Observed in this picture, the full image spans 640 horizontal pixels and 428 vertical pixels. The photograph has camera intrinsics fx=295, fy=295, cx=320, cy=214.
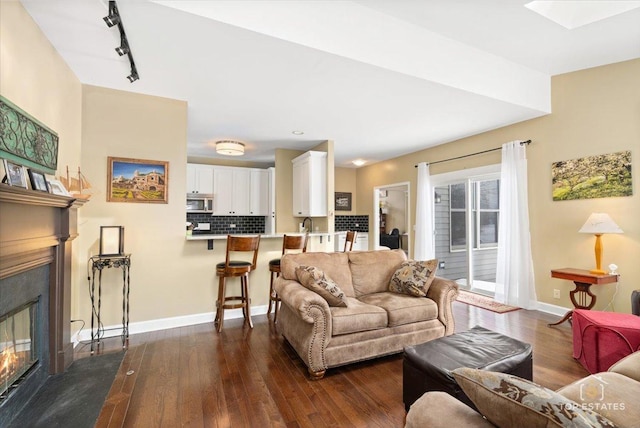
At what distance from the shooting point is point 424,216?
562 centimetres

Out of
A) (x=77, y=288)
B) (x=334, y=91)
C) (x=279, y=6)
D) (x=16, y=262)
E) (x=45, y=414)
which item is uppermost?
(x=279, y=6)

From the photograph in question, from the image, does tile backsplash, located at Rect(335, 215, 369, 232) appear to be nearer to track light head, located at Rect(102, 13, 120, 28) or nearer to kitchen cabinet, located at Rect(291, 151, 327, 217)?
kitchen cabinet, located at Rect(291, 151, 327, 217)

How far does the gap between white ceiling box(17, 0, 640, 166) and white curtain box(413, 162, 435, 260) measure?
1.50 meters

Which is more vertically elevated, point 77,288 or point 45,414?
point 77,288

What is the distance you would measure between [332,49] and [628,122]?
3.47m

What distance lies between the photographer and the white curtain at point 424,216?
18.4ft

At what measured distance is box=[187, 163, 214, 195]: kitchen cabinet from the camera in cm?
623

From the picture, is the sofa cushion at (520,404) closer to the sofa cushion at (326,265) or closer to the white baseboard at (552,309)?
the sofa cushion at (326,265)

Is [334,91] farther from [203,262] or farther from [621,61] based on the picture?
[621,61]

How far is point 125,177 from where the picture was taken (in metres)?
3.25

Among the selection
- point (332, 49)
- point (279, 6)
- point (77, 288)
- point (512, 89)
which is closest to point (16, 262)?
point (77, 288)

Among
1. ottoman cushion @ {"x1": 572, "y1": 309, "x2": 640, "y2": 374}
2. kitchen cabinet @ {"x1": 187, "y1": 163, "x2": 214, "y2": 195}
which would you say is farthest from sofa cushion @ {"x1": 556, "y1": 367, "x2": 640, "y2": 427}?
kitchen cabinet @ {"x1": 187, "y1": 163, "x2": 214, "y2": 195}

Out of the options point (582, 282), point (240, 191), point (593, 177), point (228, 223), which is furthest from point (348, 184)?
point (582, 282)

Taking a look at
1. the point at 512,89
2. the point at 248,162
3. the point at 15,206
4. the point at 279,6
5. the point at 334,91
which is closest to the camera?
the point at 15,206
